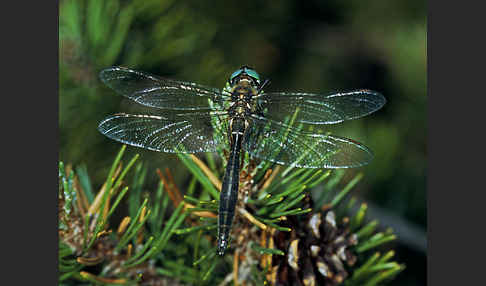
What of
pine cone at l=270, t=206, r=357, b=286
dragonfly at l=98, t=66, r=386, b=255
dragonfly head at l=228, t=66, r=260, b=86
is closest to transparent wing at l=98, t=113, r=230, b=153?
dragonfly at l=98, t=66, r=386, b=255

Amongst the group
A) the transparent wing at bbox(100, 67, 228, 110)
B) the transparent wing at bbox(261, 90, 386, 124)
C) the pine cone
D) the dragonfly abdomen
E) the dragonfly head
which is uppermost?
the dragonfly head

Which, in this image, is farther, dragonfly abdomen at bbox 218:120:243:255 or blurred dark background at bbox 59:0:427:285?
blurred dark background at bbox 59:0:427:285

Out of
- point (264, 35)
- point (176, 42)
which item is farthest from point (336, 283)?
point (264, 35)

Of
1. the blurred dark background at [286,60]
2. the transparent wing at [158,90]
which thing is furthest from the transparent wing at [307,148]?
the blurred dark background at [286,60]

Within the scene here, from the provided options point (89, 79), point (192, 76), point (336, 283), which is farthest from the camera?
point (192, 76)

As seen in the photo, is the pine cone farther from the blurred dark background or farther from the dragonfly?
the blurred dark background

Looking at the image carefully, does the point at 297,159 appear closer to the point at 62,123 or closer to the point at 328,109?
the point at 328,109
